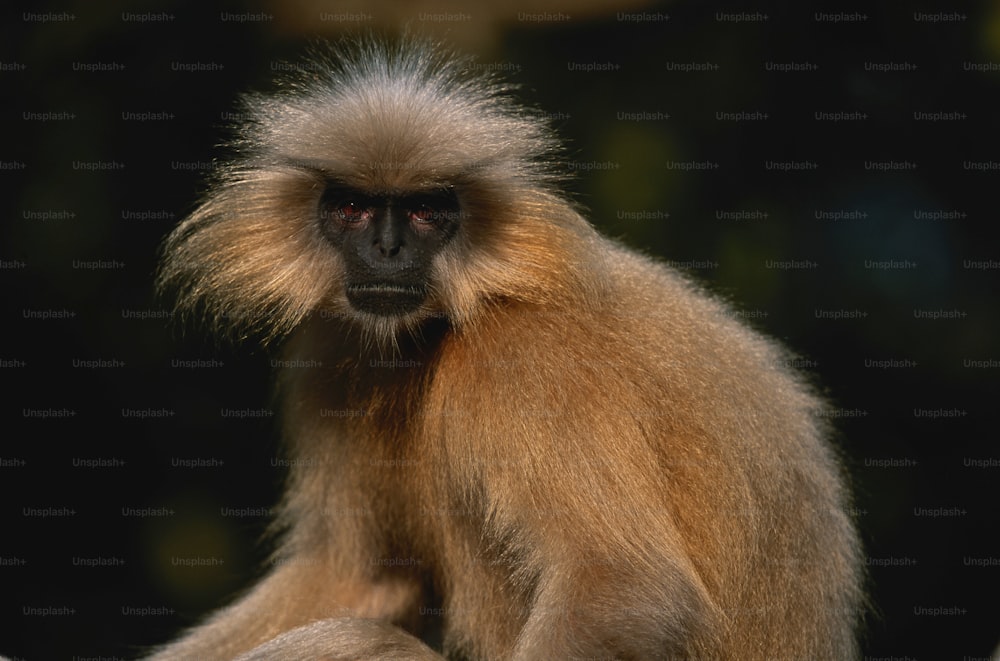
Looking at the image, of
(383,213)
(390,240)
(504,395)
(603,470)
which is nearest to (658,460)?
(603,470)

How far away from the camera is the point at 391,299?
562 cm

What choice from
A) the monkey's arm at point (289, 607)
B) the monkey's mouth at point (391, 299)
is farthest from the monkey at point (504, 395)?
the monkey's arm at point (289, 607)

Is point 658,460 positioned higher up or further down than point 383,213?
further down

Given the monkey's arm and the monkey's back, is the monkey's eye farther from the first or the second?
the monkey's arm

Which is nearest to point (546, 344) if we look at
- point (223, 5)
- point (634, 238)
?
point (634, 238)

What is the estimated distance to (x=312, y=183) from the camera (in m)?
5.93

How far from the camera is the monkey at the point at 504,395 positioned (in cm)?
523

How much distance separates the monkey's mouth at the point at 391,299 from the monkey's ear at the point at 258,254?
29 cm

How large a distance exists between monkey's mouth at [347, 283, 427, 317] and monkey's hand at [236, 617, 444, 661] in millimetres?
1482

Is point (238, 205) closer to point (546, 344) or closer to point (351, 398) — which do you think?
point (351, 398)

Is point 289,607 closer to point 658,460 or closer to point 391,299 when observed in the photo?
point 391,299

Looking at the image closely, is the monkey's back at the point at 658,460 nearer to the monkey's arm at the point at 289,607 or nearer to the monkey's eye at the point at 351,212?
the monkey's eye at the point at 351,212

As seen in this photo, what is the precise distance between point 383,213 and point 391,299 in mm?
432

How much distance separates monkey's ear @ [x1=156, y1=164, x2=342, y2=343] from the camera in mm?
5922
